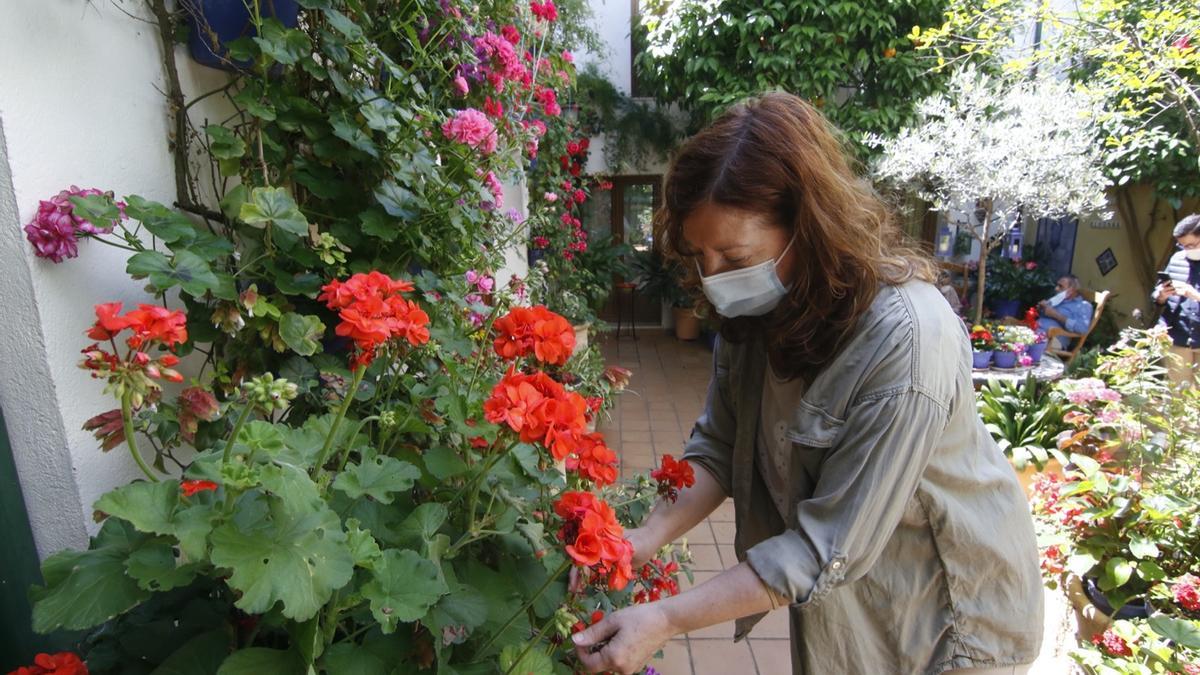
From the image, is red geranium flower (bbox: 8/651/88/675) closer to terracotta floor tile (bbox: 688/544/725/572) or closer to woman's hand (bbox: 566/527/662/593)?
woman's hand (bbox: 566/527/662/593)

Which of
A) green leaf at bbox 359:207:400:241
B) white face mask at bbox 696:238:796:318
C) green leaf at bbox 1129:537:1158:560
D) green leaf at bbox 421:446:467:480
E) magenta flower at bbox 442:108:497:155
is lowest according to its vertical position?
green leaf at bbox 1129:537:1158:560

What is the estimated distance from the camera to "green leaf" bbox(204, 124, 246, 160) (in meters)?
1.18

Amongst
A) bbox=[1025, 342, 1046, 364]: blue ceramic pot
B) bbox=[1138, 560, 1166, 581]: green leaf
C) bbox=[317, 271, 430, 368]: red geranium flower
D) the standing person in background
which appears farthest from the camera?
bbox=[1025, 342, 1046, 364]: blue ceramic pot

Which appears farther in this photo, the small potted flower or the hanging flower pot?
the small potted flower

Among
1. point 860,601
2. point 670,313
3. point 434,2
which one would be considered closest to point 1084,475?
point 860,601

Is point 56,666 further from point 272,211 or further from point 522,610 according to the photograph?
point 272,211

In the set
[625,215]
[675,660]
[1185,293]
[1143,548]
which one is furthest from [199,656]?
[625,215]

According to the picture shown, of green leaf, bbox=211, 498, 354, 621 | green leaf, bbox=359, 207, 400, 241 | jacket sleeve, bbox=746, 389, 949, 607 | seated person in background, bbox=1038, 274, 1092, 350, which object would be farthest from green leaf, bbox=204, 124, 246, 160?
seated person in background, bbox=1038, 274, 1092, 350

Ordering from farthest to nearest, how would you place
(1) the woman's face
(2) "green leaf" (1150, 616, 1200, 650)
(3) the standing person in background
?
(3) the standing person in background
(2) "green leaf" (1150, 616, 1200, 650)
(1) the woman's face

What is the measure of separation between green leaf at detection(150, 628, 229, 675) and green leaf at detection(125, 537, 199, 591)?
0.38ft

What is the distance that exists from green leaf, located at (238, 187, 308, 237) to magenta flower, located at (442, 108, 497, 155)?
518mm

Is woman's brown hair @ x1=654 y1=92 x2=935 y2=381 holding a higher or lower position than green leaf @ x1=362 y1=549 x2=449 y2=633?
higher

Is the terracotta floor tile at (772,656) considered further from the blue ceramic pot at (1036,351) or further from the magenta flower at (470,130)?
the blue ceramic pot at (1036,351)

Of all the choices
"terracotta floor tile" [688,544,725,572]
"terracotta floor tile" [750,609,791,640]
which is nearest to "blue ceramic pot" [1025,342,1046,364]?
"terracotta floor tile" [688,544,725,572]
